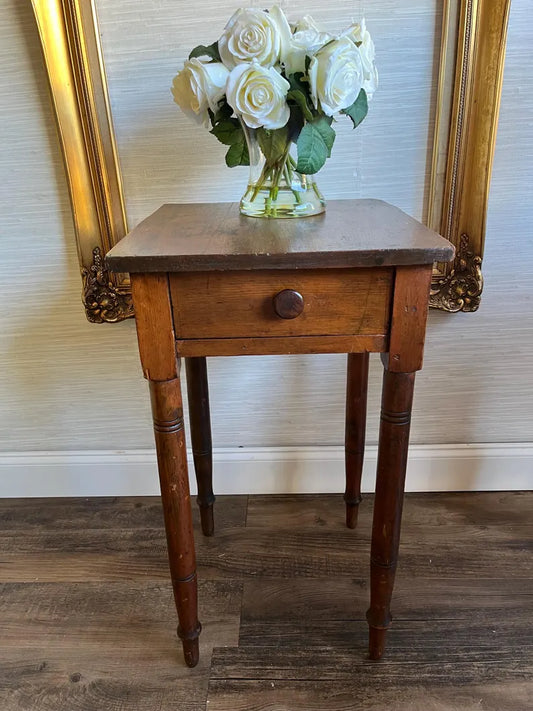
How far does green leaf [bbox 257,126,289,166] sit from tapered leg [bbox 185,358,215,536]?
454mm

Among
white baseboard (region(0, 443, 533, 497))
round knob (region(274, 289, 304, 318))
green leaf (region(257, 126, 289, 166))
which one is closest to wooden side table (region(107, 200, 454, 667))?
round knob (region(274, 289, 304, 318))

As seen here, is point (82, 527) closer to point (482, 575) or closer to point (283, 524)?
point (283, 524)

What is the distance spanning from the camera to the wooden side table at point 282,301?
2.27ft

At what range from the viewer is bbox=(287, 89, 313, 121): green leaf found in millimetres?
773

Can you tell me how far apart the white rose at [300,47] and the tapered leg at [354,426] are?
1.82 feet

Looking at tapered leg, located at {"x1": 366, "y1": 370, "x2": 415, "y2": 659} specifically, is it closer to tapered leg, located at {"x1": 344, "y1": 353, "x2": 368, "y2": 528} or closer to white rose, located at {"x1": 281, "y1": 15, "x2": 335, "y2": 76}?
tapered leg, located at {"x1": 344, "y1": 353, "x2": 368, "y2": 528}

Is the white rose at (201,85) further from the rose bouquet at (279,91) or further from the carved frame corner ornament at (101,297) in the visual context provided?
the carved frame corner ornament at (101,297)

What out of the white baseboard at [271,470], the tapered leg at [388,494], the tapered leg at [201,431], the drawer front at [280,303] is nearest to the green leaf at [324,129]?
the drawer front at [280,303]

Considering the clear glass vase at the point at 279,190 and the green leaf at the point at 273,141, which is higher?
the green leaf at the point at 273,141

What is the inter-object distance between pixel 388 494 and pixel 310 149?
55 cm

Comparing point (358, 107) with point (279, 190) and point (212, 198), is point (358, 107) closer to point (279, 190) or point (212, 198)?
point (279, 190)

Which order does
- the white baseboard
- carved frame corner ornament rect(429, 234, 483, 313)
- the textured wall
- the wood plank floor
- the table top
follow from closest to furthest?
the table top, the wood plank floor, the textured wall, carved frame corner ornament rect(429, 234, 483, 313), the white baseboard

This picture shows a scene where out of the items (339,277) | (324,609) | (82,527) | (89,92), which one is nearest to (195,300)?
(339,277)

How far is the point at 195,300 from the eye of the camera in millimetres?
729
